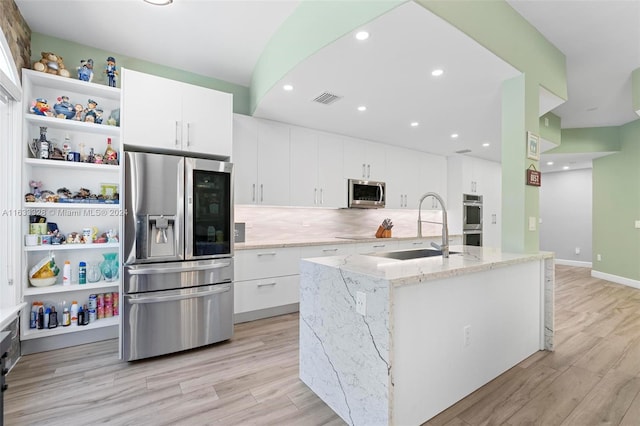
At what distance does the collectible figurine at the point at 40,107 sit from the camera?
103 inches

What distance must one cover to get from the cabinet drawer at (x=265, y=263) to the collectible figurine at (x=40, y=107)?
2.12 m

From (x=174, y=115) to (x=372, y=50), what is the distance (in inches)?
72.2

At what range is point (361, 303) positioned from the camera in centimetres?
165

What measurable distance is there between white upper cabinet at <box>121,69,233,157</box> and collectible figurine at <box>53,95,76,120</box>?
2.25 feet

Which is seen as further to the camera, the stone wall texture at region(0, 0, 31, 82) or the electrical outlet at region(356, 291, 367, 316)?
the stone wall texture at region(0, 0, 31, 82)

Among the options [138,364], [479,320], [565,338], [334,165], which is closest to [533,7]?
[479,320]

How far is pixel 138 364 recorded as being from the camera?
247cm

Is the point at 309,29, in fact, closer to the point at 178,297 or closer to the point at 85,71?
the point at 85,71

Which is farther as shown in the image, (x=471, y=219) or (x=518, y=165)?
(x=471, y=219)

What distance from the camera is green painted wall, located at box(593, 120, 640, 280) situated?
5.20 metres

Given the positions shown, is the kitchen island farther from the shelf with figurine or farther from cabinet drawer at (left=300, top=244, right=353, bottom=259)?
the shelf with figurine

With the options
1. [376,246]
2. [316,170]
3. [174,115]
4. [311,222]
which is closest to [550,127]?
[376,246]

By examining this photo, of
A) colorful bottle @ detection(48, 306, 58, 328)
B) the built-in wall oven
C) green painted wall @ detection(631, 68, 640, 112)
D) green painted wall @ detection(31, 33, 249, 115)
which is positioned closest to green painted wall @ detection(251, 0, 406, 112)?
green painted wall @ detection(31, 33, 249, 115)

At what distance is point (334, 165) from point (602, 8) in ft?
9.82
